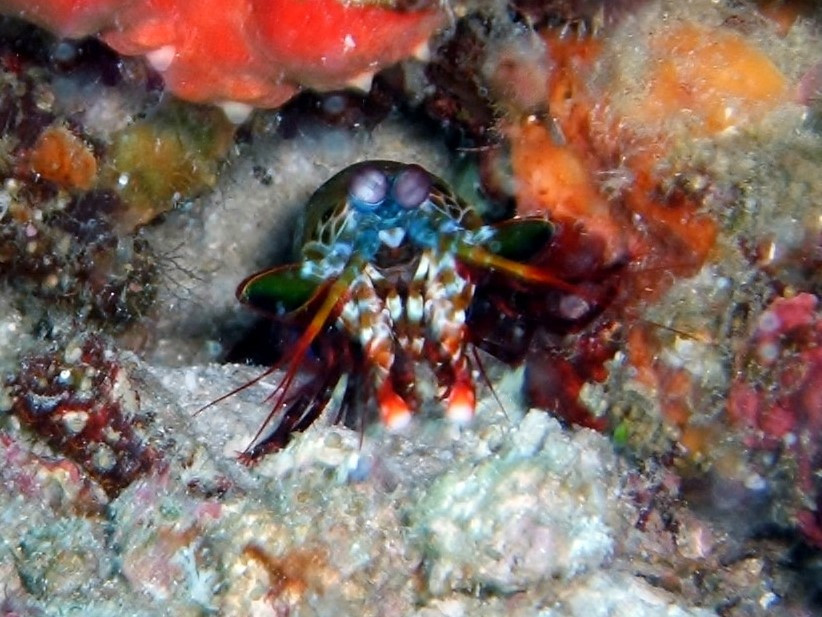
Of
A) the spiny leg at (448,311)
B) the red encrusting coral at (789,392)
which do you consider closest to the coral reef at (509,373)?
the red encrusting coral at (789,392)

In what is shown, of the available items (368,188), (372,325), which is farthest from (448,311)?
(368,188)

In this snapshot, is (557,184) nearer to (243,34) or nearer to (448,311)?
(448,311)

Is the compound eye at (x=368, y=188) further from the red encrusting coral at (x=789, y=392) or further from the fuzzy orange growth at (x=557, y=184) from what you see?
the red encrusting coral at (x=789, y=392)

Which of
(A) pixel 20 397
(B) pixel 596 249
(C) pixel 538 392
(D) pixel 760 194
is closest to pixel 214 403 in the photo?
(A) pixel 20 397

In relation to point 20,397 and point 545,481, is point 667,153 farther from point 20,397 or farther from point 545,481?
point 20,397

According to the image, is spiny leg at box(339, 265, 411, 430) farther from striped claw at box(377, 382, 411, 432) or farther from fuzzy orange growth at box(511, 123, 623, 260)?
fuzzy orange growth at box(511, 123, 623, 260)

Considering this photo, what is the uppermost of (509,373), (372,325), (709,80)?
(709,80)
